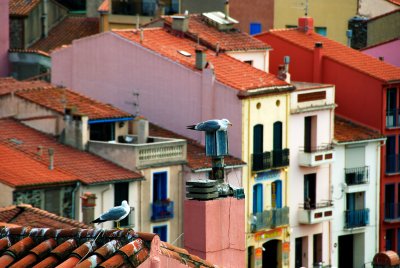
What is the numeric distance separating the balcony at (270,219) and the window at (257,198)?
19cm

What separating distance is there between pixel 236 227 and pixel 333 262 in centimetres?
4765

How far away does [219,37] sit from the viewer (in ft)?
258

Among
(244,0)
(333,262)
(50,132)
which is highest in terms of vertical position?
(244,0)

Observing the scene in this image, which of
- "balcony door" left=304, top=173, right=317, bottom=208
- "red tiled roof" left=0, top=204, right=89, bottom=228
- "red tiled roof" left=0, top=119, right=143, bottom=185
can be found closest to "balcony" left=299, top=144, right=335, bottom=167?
"balcony door" left=304, top=173, right=317, bottom=208

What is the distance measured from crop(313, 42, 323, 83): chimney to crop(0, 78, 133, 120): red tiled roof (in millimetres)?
12878

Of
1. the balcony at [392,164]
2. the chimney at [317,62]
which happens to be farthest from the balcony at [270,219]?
the chimney at [317,62]

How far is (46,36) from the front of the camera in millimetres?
91875

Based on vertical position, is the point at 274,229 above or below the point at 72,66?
below

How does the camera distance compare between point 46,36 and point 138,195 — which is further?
point 46,36

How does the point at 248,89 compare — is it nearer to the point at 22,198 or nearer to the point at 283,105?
the point at 283,105

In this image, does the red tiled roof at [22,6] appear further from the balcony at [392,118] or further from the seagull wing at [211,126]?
the seagull wing at [211,126]

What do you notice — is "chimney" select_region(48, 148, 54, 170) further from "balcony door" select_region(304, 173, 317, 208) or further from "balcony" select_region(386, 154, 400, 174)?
"balcony" select_region(386, 154, 400, 174)

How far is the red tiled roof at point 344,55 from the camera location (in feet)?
266

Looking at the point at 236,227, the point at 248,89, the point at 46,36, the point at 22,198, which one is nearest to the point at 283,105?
the point at 248,89
